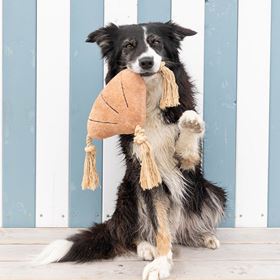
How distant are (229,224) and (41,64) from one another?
113 centimetres

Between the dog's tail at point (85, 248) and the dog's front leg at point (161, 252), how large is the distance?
0.20 meters

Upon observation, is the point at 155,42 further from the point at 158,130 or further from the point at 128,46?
the point at 158,130

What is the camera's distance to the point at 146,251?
1.78 m

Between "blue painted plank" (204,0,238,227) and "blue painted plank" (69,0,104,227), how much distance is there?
49 cm

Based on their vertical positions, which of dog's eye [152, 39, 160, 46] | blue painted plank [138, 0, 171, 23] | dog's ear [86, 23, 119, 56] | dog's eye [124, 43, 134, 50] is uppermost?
blue painted plank [138, 0, 171, 23]

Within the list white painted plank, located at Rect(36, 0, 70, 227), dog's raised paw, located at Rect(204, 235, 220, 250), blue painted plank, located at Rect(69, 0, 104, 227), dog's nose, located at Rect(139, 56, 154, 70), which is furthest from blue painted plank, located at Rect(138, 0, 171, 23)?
dog's raised paw, located at Rect(204, 235, 220, 250)

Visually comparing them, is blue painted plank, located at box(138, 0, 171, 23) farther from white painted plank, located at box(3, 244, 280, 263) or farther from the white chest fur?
white painted plank, located at box(3, 244, 280, 263)

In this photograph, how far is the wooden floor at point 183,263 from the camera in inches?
62.6

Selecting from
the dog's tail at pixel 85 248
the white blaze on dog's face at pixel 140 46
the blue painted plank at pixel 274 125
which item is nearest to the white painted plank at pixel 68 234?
the blue painted plank at pixel 274 125

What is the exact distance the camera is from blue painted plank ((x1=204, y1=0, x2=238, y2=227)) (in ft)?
7.03

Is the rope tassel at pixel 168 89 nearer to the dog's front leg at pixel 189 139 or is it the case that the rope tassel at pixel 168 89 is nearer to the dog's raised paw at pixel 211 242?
the dog's front leg at pixel 189 139

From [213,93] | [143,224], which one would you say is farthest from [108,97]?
[213,93]

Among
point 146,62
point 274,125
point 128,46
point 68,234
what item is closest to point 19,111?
point 68,234

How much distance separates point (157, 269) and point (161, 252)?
4.2 inches
